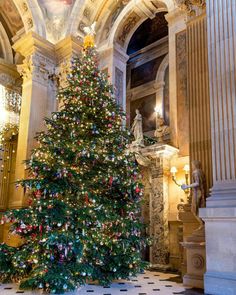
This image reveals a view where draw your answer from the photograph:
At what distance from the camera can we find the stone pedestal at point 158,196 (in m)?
9.34

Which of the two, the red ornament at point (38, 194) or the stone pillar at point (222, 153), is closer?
the stone pillar at point (222, 153)

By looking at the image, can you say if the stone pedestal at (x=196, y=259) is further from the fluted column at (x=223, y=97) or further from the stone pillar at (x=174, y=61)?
the stone pillar at (x=174, y=61)

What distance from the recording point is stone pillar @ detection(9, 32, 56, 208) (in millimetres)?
10844

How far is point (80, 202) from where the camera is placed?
624 centimetres

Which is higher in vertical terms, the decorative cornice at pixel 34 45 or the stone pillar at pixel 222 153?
the decorative cornice at pixel 34 45

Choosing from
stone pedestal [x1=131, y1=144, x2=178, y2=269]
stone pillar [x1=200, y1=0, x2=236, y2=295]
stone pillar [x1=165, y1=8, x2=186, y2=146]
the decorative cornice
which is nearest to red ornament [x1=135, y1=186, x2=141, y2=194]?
stone pillar [x1=200, y1=0, x2=236, y2=295]

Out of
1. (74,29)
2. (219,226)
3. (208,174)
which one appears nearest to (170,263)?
(208,174)

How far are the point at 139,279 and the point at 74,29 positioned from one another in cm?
900

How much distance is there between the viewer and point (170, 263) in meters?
9.05

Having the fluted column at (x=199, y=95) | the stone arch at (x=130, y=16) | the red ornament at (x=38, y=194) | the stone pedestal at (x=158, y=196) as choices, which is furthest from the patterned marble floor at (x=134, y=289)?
the stone arch at (x=130, y=16)

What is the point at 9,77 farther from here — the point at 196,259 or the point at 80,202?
the point at 196,259

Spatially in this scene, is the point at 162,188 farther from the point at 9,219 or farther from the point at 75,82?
the point at 9,219

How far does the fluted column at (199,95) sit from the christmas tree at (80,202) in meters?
1.45

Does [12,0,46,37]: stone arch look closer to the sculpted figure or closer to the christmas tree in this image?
the christmas tree
